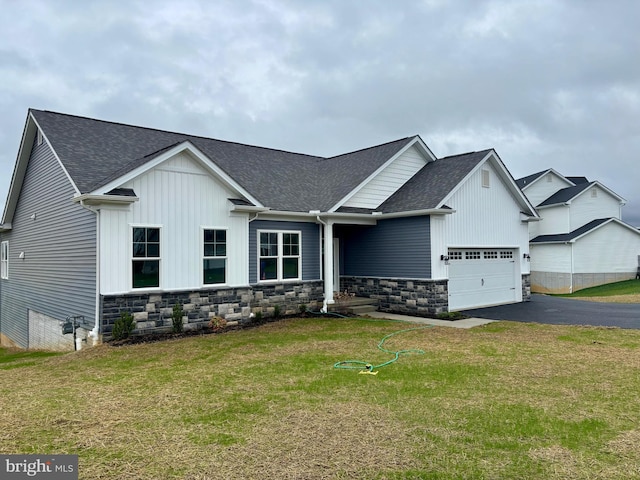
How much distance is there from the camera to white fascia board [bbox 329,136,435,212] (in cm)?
1483

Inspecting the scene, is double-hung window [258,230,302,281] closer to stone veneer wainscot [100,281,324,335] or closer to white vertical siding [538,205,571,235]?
stone veneer wainscot [100,281,324,335]

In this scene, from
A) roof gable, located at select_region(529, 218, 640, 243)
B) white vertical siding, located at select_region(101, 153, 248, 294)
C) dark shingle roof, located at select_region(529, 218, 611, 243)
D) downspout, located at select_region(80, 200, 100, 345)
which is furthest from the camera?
dark shingle roof, located at select_region(529, 218, 611, 243)

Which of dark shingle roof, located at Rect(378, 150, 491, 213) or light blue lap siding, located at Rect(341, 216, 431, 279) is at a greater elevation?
dark shingle roof, located at Rect(378, 150, 491, 213)

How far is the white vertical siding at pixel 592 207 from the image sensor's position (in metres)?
27.1

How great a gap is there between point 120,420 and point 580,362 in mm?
7743

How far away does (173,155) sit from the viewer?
11039 mm

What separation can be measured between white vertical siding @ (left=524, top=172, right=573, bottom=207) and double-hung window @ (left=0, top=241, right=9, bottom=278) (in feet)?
95.0

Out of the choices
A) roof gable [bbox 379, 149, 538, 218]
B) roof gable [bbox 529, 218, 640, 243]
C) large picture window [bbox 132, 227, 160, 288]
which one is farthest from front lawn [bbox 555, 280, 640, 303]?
large picture window [bbox 132, 227, 160, 288]

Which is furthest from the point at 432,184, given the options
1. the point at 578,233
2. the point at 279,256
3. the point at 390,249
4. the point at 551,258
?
the point at 578,233

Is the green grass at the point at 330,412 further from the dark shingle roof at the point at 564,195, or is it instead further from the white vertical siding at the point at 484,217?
the dark shingle roof at the point at 564,195

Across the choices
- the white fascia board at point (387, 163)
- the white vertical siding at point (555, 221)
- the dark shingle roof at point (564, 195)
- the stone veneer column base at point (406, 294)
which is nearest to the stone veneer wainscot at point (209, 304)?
the stone veneer column base at point (406, 294)

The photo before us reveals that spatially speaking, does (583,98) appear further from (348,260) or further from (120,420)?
(120,420)

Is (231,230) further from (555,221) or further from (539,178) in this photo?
(539,178)

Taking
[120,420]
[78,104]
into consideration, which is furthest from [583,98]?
[78,104]
